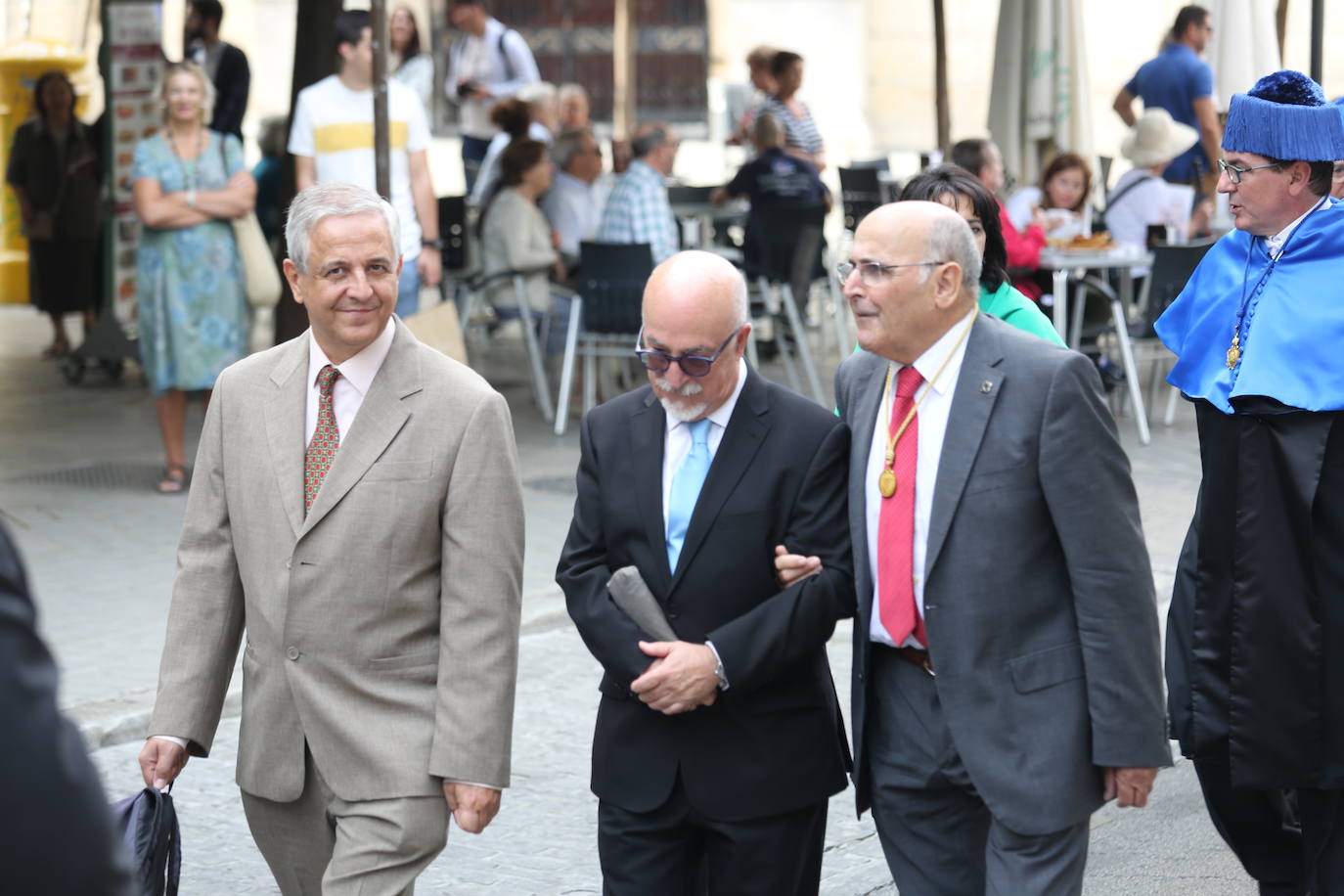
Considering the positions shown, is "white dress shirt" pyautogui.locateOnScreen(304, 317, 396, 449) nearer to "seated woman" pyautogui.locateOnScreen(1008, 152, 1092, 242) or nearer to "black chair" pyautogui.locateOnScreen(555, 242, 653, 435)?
"black chair" pyautogui.locateOnScreen(555, 242, 653, 435)

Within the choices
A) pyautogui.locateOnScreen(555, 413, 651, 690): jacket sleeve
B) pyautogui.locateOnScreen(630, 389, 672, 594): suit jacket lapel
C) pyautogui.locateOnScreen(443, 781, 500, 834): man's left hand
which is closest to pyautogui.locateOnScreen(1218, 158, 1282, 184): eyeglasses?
pyautogui.locateOnScreen(630, 389, 672, 594): suit jacket lapel

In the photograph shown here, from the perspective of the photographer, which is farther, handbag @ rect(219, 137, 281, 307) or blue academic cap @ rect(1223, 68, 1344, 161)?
handbag @ rect(219, 137, 281, 307)

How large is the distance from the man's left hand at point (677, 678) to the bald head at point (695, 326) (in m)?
0.43

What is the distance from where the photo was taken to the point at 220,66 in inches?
541

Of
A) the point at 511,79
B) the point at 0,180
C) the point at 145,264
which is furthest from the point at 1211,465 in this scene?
the point at 0,180

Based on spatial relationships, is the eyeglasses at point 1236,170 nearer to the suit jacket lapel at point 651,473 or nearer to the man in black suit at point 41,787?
the suit jacket lapel at point 651,473

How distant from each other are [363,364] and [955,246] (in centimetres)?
113

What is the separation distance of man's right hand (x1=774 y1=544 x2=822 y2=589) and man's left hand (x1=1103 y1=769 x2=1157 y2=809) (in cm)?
66

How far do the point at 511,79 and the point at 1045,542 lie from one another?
43.4 feet

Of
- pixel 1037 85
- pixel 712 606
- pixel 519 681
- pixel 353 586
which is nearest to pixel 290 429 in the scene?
pixel 353 586

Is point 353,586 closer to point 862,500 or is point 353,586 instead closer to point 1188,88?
point 862,500

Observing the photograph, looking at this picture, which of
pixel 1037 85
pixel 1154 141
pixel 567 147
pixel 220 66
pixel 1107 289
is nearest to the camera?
pixel 1107 289

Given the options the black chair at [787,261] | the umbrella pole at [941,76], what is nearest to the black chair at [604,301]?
the black chair at [787,261]

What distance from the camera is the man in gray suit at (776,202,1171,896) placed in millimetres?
3643
